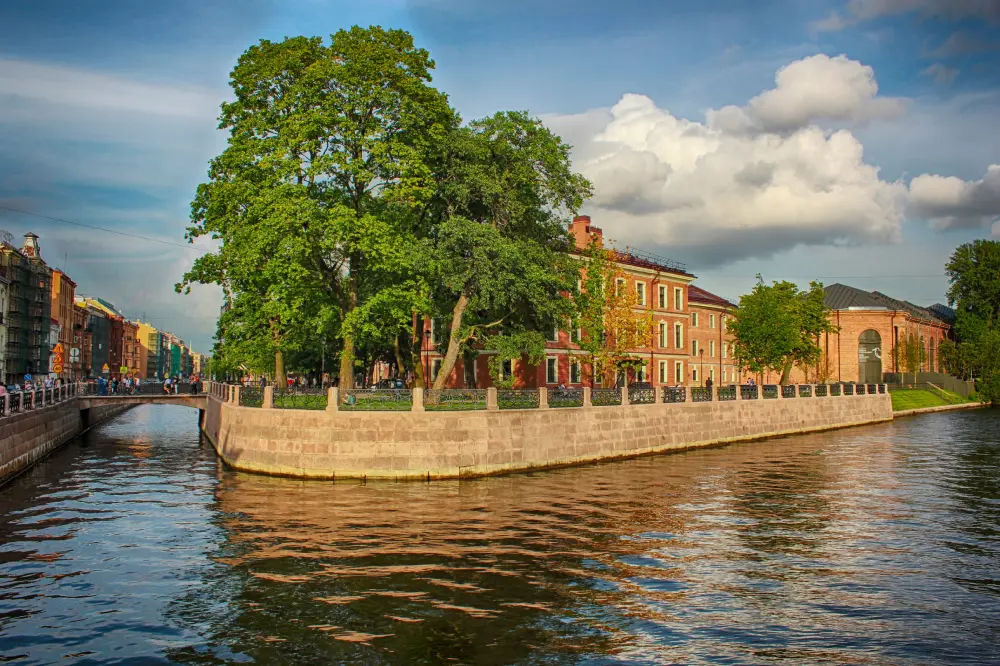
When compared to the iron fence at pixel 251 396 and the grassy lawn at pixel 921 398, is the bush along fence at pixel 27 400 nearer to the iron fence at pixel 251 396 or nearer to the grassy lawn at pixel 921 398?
the iron fence at pixel 251 396

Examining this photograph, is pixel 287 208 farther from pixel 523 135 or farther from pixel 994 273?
pixel 994 273

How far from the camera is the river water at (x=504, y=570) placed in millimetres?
12555

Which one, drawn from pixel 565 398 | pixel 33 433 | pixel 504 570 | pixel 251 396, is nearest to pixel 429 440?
pixel 565 398

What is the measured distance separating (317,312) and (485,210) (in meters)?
9.67

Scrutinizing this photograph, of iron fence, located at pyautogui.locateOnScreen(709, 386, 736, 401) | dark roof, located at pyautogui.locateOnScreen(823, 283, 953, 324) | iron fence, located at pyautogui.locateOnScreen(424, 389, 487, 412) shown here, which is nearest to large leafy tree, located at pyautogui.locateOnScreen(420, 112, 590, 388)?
iron fence, located at pyautogui.locateOnScreen(424, 389, 487, 412)

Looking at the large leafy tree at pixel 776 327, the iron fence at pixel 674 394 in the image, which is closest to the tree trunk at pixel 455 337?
the iron fence at pixel 674 394

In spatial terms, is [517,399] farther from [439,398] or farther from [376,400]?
[376,400]

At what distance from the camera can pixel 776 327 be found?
238ft

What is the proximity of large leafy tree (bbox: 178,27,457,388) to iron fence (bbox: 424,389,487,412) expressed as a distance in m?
5.51

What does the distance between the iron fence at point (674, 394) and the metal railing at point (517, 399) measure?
10575 millimetres

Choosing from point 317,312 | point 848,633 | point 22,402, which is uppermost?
point 317,312

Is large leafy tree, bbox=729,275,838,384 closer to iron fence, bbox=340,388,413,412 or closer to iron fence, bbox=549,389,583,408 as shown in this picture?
iron fence, bbox=549,389,583,408

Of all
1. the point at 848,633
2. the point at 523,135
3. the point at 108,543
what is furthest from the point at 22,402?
the point at 848,633

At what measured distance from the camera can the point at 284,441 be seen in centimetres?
3030
